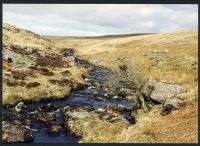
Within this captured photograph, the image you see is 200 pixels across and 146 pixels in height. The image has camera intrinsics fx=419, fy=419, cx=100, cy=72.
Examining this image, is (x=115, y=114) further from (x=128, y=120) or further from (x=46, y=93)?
(x=46, y=93)

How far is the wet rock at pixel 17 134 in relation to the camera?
1161 inches

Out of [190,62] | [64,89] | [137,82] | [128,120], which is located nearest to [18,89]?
[64,89]

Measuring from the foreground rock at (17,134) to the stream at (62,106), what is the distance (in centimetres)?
64

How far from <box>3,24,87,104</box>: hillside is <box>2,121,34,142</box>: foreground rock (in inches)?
288

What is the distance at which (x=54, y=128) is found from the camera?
32781 millimetres

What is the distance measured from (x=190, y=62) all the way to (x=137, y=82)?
1022cm

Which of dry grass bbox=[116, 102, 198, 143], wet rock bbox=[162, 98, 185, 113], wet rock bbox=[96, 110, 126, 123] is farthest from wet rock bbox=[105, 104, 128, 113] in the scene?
wet rock bbox=[162, 98, 185, 113]

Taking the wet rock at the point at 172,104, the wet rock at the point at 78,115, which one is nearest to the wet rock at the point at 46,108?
the wet rock at the point at 78,115

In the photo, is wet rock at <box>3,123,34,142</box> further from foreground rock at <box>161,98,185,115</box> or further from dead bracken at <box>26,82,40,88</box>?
dead bracken at <box>26,82,40,88</box>

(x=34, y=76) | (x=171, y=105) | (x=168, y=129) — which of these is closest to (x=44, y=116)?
(x=171, y=105)

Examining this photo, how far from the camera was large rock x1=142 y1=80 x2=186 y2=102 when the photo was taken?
118ft

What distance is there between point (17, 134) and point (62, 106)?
31.0 ft

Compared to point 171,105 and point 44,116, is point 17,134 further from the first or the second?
point 171,105

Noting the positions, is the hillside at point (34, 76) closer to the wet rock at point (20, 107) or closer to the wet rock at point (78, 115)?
the wet rock at point (20, 107)
